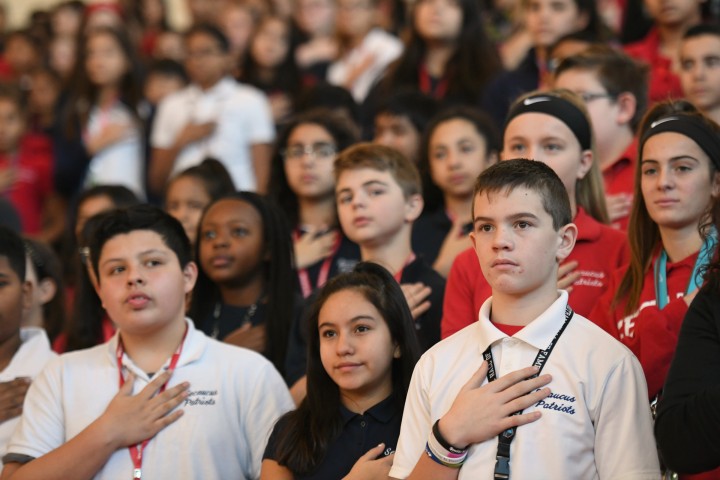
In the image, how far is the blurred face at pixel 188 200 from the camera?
6.23 meters

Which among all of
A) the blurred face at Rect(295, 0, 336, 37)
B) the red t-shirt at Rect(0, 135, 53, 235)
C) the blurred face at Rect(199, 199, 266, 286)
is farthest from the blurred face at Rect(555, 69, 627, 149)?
→ the blurred face at Rect(295, 0, 336, 37)

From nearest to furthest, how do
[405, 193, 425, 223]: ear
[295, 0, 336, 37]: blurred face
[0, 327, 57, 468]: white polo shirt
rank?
1. [0, 327, 57, 468]: white polo shirt
2. [405, 193, 425, 223]: ear
3. [295, 0, 336, 37]: blurred face

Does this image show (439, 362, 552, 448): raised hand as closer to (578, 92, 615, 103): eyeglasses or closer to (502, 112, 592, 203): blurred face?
(502, 112, 592, 203): blurred face

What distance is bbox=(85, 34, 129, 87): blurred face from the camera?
8758mm

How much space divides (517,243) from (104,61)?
5.98m

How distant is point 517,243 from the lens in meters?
3.50

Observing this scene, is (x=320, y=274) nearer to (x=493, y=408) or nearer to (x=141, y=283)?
(x=141, y=283)

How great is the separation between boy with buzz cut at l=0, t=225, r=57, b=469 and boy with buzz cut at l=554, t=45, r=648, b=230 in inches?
108

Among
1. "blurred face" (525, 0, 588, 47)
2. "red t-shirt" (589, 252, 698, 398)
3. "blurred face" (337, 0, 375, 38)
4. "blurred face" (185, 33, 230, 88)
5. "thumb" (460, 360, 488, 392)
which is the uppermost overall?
"blurred face" (337, 0, 375, 38)

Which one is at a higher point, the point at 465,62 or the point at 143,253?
the point at 465,62

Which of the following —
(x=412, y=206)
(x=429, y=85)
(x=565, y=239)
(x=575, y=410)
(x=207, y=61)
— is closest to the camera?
(x=575, y=410)

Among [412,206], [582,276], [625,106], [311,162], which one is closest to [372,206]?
[412,206]

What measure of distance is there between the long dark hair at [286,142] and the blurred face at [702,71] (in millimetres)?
1897

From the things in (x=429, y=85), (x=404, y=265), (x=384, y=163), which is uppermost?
(x=429, y=85)
